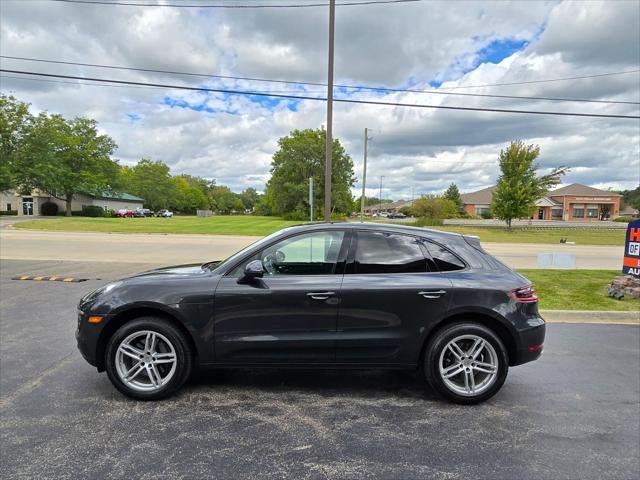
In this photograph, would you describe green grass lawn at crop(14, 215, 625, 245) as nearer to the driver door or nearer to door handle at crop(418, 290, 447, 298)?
door handle at crop(418, 290, 447, 298)

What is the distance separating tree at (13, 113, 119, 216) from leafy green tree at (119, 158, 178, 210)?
24128 millimetres

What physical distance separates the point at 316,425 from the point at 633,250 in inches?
304

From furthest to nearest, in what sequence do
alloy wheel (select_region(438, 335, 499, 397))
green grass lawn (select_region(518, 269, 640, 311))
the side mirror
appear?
green grass lawn (select_region(518, 269, 640, 311)), alloy wheel (select_region(438, 335, 499, 397)), the side mirror

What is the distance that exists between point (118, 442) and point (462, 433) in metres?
2.55

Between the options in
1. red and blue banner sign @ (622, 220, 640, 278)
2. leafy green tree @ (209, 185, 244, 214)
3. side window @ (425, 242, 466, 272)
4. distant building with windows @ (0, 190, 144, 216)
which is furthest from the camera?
leafy green tree @ (209, 185, 244, 214)

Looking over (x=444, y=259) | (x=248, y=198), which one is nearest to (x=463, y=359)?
(x=444, y=259)

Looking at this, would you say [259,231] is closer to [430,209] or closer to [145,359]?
[145,359]

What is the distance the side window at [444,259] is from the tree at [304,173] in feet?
180

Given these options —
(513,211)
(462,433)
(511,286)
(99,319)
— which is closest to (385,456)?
(462,433)

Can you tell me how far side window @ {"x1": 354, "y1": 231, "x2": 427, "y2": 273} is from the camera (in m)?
3.37

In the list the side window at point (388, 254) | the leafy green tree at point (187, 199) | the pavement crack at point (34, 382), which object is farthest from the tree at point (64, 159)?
the side window at point (388, 254)

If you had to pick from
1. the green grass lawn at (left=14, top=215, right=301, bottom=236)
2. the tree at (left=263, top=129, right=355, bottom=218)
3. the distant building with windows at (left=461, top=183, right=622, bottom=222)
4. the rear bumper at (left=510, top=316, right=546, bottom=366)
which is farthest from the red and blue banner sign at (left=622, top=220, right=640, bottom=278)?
the distant building with windows at (left=461, top=183, right=622, bottom=222)

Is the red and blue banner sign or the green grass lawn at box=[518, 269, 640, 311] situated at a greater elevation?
the red and blue banner sign

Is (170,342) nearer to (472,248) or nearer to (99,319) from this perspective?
(99,319)
